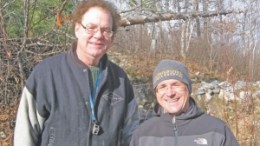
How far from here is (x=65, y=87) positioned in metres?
2.43

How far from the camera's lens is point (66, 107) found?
2391 millimetres

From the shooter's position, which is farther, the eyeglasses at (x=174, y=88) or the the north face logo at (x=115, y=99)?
the the north face logo at (x=115, y=99)

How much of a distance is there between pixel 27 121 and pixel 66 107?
0.72ft

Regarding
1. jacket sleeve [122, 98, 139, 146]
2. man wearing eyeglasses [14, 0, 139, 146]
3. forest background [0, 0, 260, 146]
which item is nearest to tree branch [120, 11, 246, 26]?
forest background [0, 0, 260, 146]

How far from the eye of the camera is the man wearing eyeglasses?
2.36 m

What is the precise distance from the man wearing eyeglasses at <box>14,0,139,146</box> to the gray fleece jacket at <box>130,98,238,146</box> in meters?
0.22

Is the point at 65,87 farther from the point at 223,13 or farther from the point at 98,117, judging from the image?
the point at 223,13

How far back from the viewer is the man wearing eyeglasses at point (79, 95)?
7.73 ft

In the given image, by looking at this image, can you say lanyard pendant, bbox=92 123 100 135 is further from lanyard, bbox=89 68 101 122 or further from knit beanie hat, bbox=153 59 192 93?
knit beanie hat, bbox=153 59 192 93

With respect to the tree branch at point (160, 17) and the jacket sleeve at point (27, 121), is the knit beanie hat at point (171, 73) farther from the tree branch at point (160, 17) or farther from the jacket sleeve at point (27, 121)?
the tree branch at point (160, 17)

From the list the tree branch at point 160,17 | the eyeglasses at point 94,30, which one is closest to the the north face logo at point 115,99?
the eyeglasses at point 94,30

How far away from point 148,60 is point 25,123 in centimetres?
811

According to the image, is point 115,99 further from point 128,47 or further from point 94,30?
point 128,47

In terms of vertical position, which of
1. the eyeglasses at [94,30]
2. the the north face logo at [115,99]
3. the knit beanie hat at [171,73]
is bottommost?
the the north face logo at [115,99]
